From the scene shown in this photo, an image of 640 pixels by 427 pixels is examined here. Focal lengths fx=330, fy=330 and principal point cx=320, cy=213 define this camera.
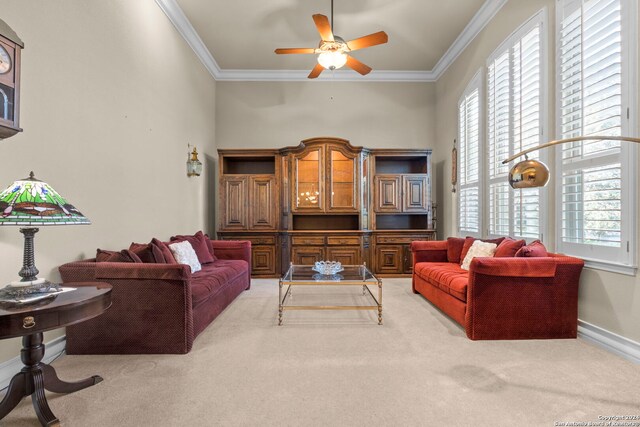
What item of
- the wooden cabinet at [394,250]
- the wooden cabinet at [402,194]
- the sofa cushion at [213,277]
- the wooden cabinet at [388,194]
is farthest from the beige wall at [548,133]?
the sofa cushion at [213,277]

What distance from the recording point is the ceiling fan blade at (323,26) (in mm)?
3182

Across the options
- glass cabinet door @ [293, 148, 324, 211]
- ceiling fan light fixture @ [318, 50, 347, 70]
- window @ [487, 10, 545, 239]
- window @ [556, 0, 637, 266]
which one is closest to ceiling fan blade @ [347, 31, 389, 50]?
ceiling fan light fixture @ [318, 50, 347, 70]

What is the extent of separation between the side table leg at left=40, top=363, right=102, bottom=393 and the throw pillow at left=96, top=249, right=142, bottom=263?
0.89 meters

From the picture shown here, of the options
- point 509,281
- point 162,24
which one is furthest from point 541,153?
point 162,24

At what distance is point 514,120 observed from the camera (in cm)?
377

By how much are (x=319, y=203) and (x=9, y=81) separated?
419cm

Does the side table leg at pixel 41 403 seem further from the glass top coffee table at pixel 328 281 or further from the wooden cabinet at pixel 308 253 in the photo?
the wooden cabinet at pixel 308 253

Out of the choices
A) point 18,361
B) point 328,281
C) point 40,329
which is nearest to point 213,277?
point 328,281

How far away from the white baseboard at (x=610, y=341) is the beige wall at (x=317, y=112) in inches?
162

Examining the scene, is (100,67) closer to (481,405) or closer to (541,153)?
(481,405)

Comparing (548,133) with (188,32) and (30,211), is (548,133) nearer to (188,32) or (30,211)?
(30,211)

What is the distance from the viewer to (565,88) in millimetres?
3047

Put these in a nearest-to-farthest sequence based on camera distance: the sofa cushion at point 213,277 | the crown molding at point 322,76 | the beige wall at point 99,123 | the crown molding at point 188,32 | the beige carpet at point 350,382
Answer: the beige carpet at point 350,382, the beige wall at point 99,123, the sofa cushion at point 213,277, the crown molding at point 188,32, the crown molding at point 322,76

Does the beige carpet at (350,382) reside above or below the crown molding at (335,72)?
below
